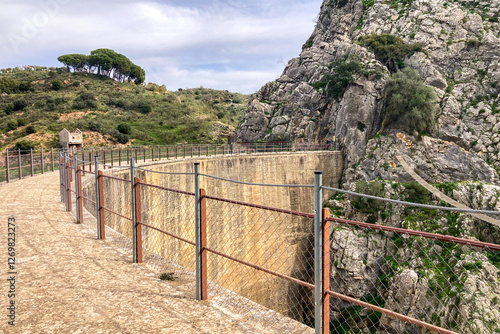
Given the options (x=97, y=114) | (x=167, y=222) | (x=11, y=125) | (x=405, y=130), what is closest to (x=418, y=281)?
(x=167, y=222)

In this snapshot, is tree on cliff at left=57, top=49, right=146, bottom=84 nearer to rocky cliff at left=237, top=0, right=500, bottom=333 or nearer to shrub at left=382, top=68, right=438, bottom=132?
rocky cliff at left=237, top=0, right=500, bottom=333

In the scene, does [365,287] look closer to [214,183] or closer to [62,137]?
[214,183]

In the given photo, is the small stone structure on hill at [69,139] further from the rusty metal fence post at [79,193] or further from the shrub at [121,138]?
the shrub at [121,138]

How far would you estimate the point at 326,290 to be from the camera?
128 inches

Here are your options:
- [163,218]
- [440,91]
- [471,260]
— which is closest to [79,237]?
[163,218]

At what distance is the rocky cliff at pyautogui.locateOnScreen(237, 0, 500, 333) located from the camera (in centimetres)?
1852

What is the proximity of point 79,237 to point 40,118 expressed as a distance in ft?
141

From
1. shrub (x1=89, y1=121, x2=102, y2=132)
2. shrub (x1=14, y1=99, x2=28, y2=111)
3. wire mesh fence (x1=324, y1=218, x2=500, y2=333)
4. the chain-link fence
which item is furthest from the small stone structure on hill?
shrub (x1=14, y1=99, x2=28, y2=111)

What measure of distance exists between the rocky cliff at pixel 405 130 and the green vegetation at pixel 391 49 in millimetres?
126

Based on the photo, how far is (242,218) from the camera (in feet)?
81.6

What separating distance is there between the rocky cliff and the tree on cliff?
43.2m

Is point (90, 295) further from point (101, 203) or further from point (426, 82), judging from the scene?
point (426, 82)

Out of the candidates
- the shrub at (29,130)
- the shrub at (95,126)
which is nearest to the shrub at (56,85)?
the shrub at (95,126)

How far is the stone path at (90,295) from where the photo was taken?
4.02 meters
